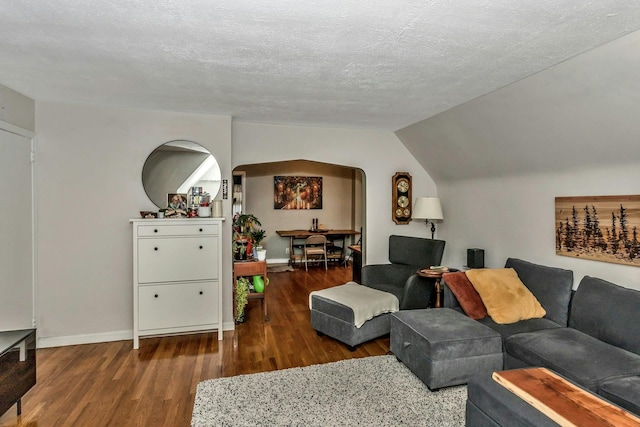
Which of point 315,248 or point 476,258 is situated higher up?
point 476,258

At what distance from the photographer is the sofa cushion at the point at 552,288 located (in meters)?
2.88

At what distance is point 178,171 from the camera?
3.72m

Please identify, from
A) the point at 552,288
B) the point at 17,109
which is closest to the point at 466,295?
the point at 552,288

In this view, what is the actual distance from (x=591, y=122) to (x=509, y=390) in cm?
209

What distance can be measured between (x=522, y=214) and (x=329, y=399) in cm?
275

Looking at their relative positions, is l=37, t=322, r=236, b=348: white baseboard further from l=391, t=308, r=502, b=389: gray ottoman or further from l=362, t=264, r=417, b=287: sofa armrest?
l=391, t=308, r=502, b=389: gray ottoman

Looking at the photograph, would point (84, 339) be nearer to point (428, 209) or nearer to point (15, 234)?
point (15, 234)

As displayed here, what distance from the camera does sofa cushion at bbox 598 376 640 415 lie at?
5.84 feet

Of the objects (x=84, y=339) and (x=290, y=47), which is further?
(x=84, y=339)

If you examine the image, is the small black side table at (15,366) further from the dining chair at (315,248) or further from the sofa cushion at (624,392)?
the dining chair at (315,248)

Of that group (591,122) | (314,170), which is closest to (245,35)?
(591,122)

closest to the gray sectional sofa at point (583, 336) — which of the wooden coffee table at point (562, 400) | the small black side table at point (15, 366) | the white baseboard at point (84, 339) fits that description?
the wooden coffee table at point (562, 400)

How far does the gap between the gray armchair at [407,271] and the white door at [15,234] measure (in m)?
3.42

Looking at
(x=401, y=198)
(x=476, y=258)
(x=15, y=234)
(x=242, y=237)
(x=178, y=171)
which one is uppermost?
(x=178, y=171)
